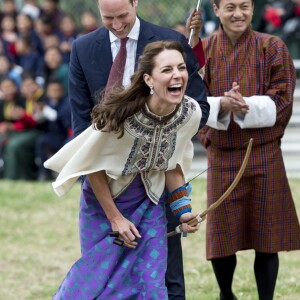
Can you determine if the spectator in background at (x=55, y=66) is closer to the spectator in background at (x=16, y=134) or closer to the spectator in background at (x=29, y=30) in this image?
the spectator in background at (x=16, y=134)

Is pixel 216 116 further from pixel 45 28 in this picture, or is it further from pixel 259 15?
pixel 45 28

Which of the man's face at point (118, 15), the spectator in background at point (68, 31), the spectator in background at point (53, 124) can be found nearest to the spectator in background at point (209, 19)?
the spectator in background at point (53, 124)

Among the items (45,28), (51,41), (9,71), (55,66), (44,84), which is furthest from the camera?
(45,28)

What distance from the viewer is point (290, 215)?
232 inches

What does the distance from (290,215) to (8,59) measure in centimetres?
921

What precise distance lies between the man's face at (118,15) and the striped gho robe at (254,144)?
884 mm

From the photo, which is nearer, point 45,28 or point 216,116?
point 216,116

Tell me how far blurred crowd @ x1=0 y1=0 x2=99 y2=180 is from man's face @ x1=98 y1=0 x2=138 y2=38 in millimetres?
7111

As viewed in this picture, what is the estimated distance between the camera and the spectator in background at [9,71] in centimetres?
1375

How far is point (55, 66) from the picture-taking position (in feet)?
43.5

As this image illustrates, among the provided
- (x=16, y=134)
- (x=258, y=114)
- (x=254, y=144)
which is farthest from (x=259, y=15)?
(x=258, y=114)

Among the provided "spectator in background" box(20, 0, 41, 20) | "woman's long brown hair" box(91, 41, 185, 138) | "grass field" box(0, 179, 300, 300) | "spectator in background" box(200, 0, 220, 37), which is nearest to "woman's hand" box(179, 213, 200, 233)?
"woman's long brown hair" box(91, 41, 185, 138)

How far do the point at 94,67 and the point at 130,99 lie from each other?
0.49 m

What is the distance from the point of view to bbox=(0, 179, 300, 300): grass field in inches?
278
